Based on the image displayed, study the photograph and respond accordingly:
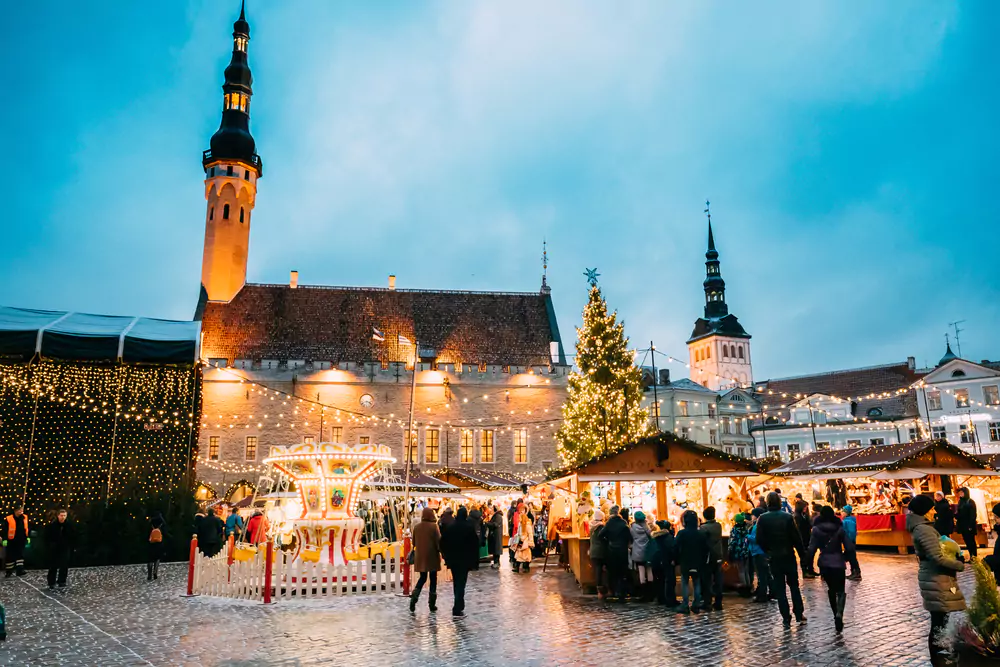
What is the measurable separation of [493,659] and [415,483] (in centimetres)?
1408

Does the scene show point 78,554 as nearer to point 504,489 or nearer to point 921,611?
point 504,489

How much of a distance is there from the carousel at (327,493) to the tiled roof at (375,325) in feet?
72.3

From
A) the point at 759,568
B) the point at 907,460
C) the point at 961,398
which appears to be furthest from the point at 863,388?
the point at 759,568

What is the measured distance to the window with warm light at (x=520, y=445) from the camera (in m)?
36.1

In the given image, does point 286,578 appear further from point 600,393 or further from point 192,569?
point 600,393

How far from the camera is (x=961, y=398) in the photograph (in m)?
44.4

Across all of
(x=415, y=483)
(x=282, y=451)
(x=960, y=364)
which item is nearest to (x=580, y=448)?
(x=415, y=483)

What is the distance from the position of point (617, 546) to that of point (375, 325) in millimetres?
28648

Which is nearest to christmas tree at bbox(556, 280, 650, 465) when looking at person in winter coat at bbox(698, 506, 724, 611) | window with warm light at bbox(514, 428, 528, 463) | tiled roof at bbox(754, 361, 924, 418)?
window with warm light at bbox(514, 428, 528, 463)

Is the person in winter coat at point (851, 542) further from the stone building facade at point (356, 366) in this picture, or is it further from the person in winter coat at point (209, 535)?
the stone building facade at point (356, 366)

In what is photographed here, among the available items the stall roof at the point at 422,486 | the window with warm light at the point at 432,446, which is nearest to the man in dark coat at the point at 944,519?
the stall roof at the point at 422,486

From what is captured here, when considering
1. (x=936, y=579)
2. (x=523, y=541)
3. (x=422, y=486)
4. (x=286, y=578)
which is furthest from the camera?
A: (x=422, y=486)

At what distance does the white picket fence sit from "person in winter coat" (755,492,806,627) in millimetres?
6249

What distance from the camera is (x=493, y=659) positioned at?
22.6ft
